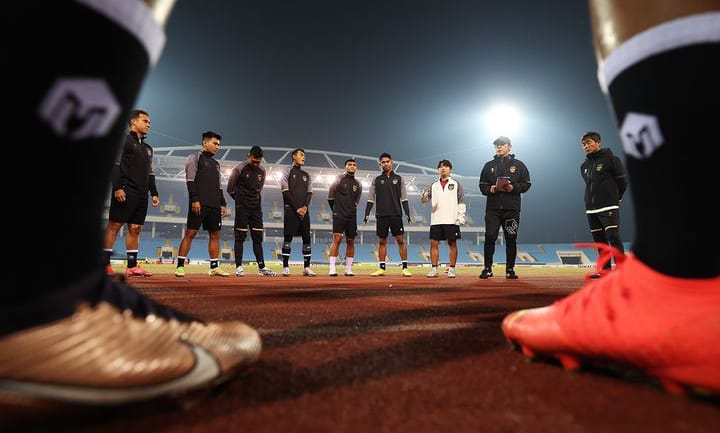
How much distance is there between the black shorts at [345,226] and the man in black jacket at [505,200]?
2.55 m

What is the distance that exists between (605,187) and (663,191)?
17.7ft

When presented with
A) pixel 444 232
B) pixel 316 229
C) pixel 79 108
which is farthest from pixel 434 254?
pixel 316 229

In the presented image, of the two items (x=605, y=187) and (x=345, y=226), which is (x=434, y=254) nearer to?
(x=345, y=226)

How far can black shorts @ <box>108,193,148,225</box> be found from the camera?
473 cm

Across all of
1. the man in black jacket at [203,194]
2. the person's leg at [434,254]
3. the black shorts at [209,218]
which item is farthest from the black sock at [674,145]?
the person's leg at [434,254]

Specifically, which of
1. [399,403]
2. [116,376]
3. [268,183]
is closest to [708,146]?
[399,403]

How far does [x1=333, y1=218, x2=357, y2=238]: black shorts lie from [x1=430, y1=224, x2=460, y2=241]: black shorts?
1504mm

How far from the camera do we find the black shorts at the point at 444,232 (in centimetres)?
688

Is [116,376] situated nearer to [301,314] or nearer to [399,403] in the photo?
[399,403]

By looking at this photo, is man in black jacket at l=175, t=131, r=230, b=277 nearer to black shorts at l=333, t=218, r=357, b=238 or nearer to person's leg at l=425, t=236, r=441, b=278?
black shorts at l=333, t=218, r=357, b=238

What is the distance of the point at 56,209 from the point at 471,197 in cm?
3526

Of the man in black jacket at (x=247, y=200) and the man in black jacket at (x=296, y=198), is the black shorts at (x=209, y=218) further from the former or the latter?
the man in black jacket at (x=296, y=198)

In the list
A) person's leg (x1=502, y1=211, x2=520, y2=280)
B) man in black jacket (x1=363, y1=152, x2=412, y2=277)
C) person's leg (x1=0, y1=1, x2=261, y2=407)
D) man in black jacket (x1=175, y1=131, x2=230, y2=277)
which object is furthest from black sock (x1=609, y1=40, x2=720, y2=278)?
man in black jacket (x1=363, y1=152, x2=412, y2=277)

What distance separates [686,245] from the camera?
0.67 meters
